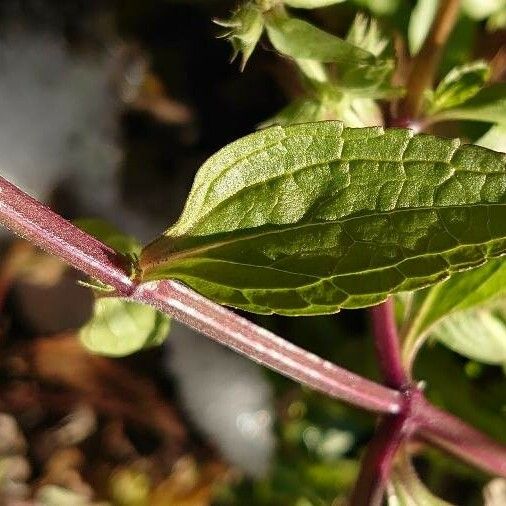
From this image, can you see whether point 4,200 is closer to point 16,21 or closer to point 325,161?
point 325,161

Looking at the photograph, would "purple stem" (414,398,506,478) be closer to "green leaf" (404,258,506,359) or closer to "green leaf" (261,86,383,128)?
"green leaf" (404,258,506,359)

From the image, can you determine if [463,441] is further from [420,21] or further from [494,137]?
[420,21]

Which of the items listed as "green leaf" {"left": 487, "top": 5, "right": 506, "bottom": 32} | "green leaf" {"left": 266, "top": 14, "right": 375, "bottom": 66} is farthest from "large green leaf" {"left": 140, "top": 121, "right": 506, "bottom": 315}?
"green leaf" {"left": 487, "top": 5, "right": 506, "bottom": 32}

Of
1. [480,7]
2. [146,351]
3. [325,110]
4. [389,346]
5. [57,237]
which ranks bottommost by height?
[57,237]

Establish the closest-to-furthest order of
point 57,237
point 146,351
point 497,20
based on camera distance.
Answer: point 57,237 → point 497,20 → point 146,351

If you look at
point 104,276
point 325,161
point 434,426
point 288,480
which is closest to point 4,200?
point 104,276

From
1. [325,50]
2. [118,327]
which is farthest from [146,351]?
[325,50]
